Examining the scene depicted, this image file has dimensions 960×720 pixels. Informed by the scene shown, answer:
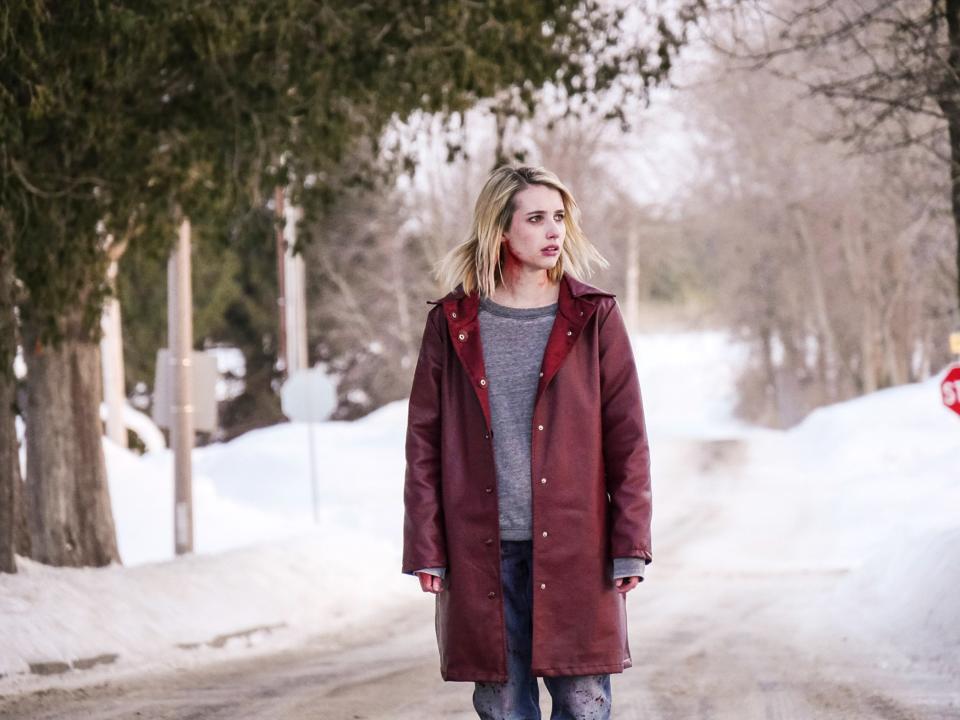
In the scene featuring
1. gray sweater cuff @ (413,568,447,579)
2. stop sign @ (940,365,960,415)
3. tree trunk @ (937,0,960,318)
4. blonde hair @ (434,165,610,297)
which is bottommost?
gray sweater cuff @ (413,568,447,579)

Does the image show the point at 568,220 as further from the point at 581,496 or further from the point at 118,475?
the point at 118,475

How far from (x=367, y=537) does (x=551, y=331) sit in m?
13.9

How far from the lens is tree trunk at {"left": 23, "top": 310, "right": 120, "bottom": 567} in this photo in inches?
513

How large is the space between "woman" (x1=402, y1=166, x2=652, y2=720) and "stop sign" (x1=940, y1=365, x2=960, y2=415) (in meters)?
7.38

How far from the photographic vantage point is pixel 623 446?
180 inches

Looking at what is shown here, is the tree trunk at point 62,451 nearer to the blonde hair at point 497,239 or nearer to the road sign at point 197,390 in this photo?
the road sign at point 197,390

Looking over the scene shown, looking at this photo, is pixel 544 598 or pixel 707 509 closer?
pixel 544 598

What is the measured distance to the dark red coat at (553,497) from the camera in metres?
4.52

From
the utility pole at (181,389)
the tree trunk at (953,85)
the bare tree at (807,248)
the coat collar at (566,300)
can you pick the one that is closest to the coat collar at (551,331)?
the coat collar at (566,300)

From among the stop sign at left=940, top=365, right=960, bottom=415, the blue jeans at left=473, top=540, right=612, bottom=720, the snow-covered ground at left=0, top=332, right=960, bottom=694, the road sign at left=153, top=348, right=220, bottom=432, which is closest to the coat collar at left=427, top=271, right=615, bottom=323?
the blue jeans at left=473, top=540, right=612, bottom=720

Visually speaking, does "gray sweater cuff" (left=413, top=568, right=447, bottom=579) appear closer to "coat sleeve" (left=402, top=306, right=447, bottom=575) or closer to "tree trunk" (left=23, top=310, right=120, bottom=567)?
"coat sleeve" (left=402, top=306, right=447, bottom=575)

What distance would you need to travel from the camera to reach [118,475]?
2266cm

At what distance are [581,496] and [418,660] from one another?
615 centimetres

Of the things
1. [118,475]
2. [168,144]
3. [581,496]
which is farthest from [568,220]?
[118,475]
